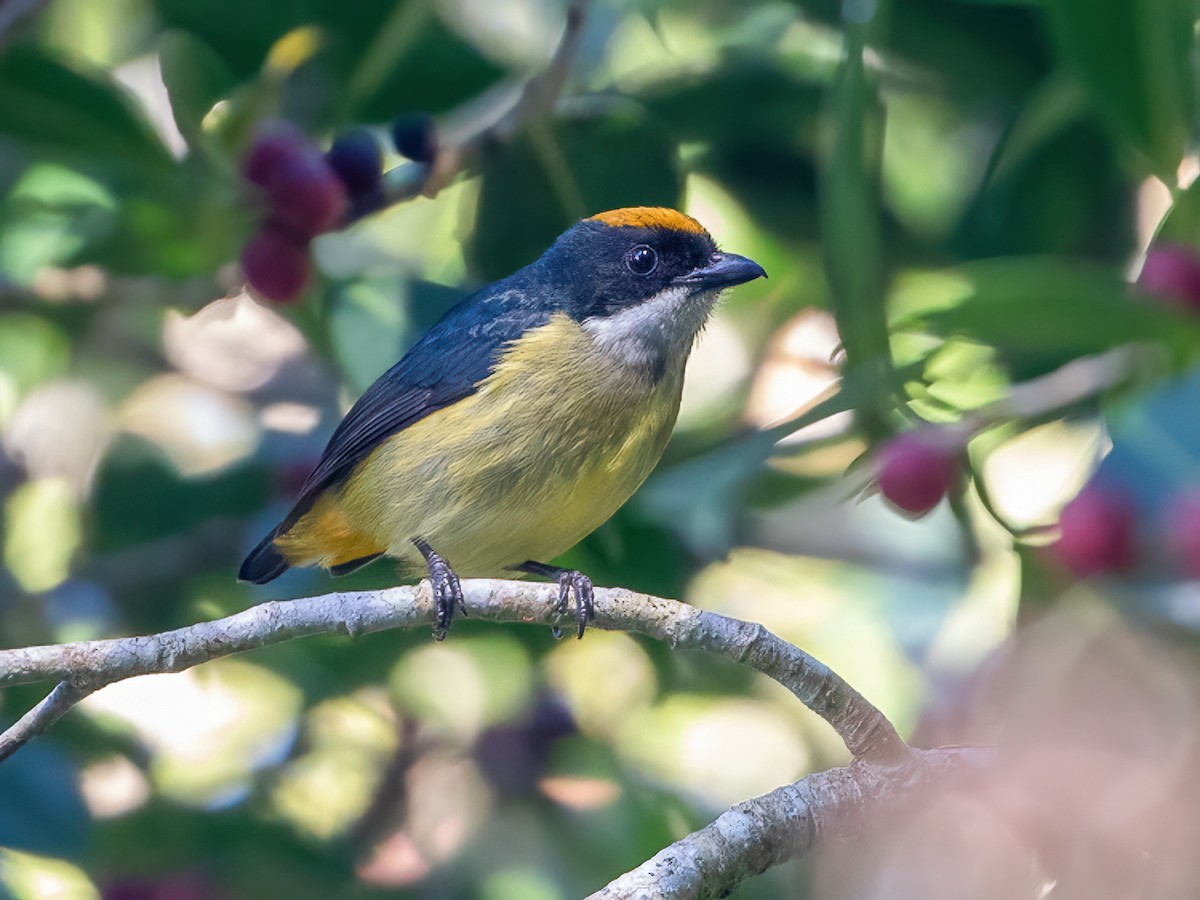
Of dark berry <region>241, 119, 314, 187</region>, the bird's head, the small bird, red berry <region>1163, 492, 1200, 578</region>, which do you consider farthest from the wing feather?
red berry <region>1163, 492, 1200, 578</region>

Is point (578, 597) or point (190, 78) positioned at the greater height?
point (190, 78)

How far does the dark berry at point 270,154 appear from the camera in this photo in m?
3.01

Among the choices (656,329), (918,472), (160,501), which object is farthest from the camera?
(160,501)

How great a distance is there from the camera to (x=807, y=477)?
139 inches

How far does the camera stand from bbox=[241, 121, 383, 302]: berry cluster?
9.80 feet

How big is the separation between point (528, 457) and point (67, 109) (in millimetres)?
1414

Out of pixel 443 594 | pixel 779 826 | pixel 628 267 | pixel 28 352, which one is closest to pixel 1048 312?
pixel 628 267

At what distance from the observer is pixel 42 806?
3352mm

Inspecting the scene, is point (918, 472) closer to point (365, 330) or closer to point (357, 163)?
point (365, 330)

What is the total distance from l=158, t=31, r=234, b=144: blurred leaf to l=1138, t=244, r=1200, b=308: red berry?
6.50 feet

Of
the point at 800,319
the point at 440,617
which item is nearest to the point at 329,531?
the point at 440,617

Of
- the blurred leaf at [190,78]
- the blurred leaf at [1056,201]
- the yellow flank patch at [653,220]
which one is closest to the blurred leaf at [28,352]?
the blurred leaf at [190,78]

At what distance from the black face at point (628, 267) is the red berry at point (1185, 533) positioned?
1.12 m

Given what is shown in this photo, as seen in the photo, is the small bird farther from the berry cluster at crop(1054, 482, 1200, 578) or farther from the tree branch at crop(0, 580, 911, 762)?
the berry cluster at crop(1054, 482, 1200, 578)
